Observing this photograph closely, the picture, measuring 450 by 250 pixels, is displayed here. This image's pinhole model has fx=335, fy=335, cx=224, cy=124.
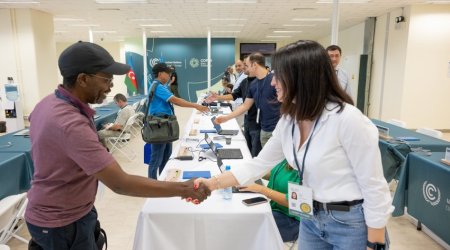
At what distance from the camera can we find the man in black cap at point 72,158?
1.14 m

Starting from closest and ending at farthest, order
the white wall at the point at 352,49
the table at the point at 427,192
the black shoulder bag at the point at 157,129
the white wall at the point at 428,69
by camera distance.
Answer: the table at the point at 427,192, the black shoulder bag at the point at 157,129, the white wall at the point at 428,69, the white wall at the point at 352,49

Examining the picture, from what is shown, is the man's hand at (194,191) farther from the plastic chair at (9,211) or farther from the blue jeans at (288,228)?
the plastic chair at (9,211)

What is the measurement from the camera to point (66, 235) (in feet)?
4.25

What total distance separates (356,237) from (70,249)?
1.09 metres

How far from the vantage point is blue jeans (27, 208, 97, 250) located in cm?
128

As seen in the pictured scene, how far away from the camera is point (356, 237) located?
1.21 m

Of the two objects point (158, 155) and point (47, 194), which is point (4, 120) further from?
point (47, 194)

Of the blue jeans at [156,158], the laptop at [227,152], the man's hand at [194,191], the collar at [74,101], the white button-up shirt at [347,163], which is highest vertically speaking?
the collar at [74,101]

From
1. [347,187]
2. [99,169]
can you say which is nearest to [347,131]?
[347,187]

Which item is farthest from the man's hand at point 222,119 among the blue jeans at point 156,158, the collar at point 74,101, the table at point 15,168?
the collar at point 74,101

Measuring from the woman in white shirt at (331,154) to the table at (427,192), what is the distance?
173cm

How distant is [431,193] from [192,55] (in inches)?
532

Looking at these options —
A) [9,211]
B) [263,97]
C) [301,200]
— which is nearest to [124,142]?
[263,97]

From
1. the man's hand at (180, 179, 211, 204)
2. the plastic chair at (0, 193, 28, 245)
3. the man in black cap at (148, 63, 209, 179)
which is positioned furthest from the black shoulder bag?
the man's hand at (180, 179, 211, 204)
